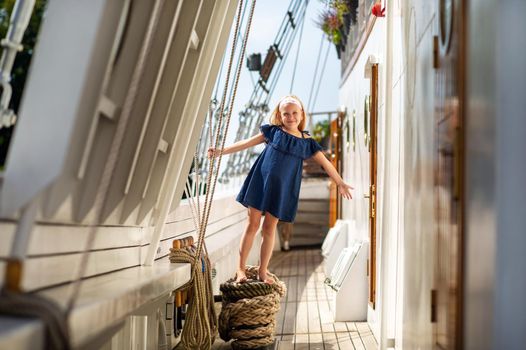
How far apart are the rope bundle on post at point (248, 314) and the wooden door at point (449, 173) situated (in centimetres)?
162

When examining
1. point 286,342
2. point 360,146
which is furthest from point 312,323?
point 360,146

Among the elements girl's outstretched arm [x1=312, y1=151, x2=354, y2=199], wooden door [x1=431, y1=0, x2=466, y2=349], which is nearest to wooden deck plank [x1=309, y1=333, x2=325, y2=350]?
girl's outstretched arm [x1=312, y1=151, x2=354, y2=199]

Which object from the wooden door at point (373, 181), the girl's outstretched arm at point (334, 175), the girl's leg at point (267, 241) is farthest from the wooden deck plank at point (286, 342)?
the girl's outstretched arm at point (334, 175)

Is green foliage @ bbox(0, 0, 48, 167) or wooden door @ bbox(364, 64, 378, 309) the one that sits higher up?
green foliage @ bbox(0, 0, 48, 167)

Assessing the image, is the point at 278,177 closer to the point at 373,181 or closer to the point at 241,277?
the point at 241,277

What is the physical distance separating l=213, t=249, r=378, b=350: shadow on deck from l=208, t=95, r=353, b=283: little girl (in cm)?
52

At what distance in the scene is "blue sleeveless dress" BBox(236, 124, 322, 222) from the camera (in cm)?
438

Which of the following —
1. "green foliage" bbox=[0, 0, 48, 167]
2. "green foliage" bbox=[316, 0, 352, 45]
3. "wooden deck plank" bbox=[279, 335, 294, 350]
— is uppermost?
Answer: "green foliage" bbox=[0, 0, 48, 167]

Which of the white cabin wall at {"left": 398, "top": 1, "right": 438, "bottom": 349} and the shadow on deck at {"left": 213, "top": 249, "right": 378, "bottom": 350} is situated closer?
the white cabin wall at {"left": 398, "top": 1, "right": 438, "bottom": 349}

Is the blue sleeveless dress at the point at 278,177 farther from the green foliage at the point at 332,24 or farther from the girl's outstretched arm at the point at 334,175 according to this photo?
the green foliage at the point at 332,24

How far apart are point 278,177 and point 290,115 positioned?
0.37 m

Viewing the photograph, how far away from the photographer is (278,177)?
439 centimetres

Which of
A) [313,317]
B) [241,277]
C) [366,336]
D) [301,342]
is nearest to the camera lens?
[241,277]

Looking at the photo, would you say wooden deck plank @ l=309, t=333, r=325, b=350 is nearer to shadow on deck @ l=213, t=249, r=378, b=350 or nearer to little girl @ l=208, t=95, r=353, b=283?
shadow on deck @ l=213, t=249, r=378, b=350
